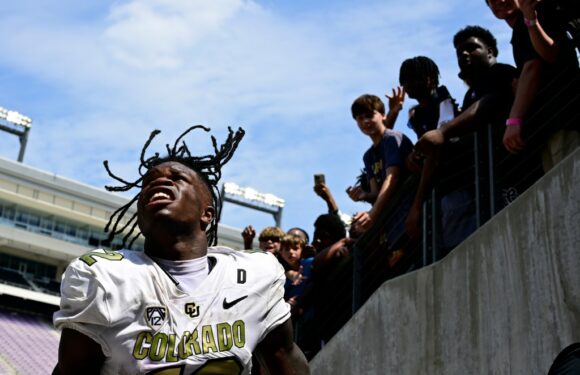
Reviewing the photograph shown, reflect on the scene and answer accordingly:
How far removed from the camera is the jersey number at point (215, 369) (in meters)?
3.22

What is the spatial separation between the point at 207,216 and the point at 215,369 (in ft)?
2.18

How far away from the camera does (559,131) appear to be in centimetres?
518

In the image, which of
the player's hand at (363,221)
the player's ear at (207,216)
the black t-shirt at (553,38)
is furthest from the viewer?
the player's hand at (363,221)

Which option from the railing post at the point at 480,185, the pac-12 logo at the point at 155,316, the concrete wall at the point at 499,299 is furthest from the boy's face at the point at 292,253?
the pac-12 logo at the point at 155,316

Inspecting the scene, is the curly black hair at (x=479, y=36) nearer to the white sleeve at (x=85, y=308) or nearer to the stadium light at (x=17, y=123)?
the white sleeve at (x=85, y=308)

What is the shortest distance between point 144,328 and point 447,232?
130 inches

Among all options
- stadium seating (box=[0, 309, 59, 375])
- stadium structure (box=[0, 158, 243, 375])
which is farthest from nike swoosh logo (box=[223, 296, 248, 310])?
stadium structure (box=[0, 158, 243, 375])

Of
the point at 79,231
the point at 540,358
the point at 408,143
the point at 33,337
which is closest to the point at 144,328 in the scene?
the point at 540,358

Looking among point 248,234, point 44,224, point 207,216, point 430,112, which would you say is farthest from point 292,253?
point 44,224

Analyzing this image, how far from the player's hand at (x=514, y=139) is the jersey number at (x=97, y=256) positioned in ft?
8.21

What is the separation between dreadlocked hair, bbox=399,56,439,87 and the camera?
643 centimetres

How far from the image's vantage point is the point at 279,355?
142 inches

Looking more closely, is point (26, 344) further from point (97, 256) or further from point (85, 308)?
point (85, 308)

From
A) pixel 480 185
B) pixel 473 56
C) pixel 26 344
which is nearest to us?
pixel 480 185
